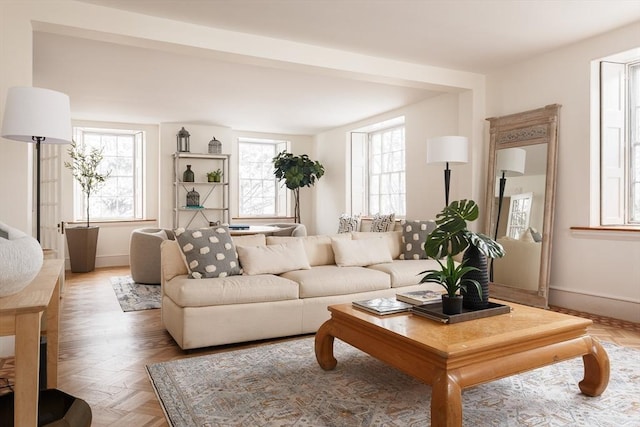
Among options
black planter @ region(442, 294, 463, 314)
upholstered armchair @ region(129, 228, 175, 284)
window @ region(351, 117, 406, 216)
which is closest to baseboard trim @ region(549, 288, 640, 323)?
black planter @ region(442, 294, 463, 314)

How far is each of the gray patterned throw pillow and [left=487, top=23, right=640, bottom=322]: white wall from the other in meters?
3.27

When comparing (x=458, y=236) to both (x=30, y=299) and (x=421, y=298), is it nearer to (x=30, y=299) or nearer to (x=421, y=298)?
(x=421, y=298)

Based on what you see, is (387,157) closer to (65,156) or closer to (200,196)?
(200,196)

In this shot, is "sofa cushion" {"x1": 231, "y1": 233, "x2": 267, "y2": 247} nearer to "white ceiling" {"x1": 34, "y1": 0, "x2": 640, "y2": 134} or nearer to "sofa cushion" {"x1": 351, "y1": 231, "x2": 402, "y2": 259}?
"sofa cushion" {"x1": 351, "y1": 231, "x2": 402, "y2": 259}

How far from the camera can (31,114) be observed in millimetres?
2834

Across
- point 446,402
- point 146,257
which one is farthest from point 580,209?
point 146,257

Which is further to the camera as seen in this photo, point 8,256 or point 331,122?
point 331,122

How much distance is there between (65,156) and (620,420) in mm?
7869

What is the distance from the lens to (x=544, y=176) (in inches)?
182

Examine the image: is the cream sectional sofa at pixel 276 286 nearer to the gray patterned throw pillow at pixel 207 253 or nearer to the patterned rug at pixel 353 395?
the gray patterned throw pillow at pixel 207 253

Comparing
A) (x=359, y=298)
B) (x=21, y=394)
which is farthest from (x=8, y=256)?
(x=359, y=298)

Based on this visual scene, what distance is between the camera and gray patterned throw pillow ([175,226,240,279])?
11.3 feet

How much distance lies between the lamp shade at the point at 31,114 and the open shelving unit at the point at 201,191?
16.2 feet

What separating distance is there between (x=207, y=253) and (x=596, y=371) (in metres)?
2.62
